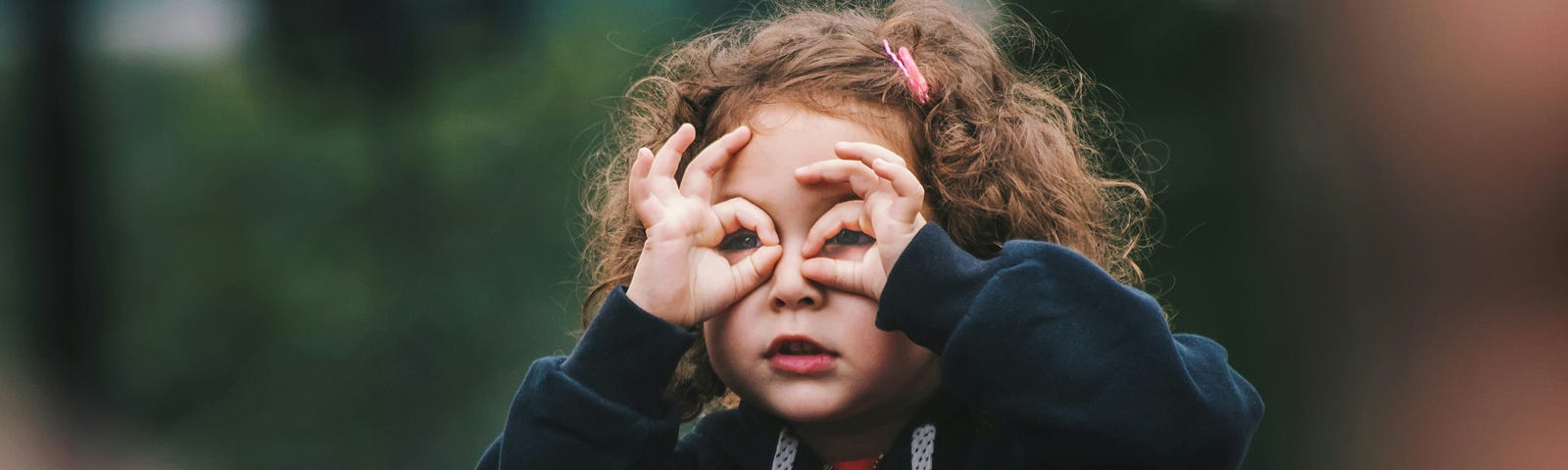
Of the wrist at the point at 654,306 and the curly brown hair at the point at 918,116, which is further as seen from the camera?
the curly brown hair at the point at 918,116

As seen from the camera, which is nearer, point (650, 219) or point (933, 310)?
point (933, 310)

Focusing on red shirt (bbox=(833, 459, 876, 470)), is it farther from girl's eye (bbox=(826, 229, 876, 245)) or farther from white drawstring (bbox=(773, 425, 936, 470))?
girl's eye (bbox=(826, 229, 876, 245))

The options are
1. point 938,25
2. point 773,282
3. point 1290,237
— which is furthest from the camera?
point 1290,237

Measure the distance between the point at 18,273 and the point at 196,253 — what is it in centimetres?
49

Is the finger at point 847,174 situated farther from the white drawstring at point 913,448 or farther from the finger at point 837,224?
the white drawstring at point 913,448

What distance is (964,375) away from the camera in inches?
49.6

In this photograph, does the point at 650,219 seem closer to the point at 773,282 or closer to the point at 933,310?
the point at 773,282

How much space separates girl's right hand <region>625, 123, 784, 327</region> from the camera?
136 cm

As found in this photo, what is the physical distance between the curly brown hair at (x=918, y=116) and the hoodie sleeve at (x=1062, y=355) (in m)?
0.24

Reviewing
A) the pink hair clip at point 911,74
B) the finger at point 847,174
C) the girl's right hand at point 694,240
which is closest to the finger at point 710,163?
the girl's right hand at point 694,240

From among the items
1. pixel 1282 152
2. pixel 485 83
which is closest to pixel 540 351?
pixel 485 83

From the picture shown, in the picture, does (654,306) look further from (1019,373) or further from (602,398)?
(1019,373)

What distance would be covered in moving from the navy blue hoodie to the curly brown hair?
0.78ft

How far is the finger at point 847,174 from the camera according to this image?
1.33 meters
